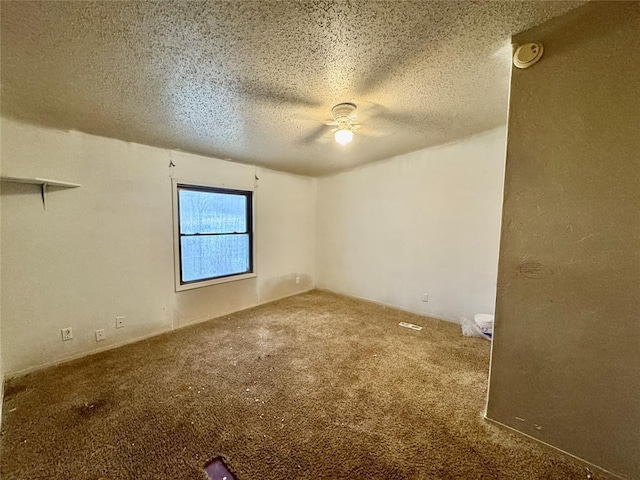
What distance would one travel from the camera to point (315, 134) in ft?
8.69

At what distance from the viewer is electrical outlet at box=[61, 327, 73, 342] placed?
230 centimetres

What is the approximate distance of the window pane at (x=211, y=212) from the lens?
316 centimetres

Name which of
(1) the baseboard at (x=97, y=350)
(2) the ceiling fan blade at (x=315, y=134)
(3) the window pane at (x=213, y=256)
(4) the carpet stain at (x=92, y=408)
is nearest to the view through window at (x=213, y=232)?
(3) the window pane at (x=213, y=256)

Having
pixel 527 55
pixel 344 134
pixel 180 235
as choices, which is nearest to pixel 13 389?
pixel 180 235

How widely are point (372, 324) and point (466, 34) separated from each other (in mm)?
2802

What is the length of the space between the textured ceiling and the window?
3.14ft

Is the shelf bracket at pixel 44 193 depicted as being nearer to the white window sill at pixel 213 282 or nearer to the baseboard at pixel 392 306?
the white window sill at pixel 213 282

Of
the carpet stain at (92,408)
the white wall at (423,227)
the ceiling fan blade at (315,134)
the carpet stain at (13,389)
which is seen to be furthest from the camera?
the white wall at (423,227)

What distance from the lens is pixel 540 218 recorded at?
4.51ft

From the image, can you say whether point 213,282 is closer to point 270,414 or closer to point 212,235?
point 212,235

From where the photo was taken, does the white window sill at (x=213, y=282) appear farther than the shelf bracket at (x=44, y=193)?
Yes

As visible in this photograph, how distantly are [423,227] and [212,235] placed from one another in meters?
2.81

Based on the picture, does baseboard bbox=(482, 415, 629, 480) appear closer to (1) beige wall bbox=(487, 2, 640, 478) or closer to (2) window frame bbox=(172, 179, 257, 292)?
(1) beige wall bbox=(487, 2, 640, 478)

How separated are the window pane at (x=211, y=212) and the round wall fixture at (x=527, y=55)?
10.6 feet
